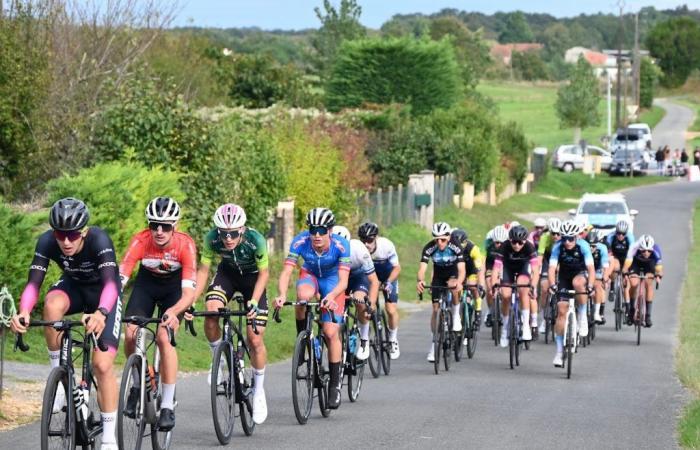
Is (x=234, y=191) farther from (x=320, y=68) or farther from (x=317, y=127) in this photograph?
(x=320, y=68)

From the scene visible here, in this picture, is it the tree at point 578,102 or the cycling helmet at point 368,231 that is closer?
the cycling helmet at point 368,231

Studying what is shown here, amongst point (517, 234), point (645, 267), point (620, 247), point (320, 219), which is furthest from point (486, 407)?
point (620, 247)

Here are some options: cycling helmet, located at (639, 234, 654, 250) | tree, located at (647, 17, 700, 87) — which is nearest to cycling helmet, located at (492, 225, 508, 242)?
cycling helmet, located at (639, 234, 654, 250)

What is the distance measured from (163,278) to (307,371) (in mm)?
2339

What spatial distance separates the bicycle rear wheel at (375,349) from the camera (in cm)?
1680

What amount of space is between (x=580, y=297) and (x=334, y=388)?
7.25 m

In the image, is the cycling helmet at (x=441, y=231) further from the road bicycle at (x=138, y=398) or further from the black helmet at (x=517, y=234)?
the road bicycle at (x=138, y=398)

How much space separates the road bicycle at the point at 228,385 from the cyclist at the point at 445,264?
663cm

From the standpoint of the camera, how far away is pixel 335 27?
8188cm

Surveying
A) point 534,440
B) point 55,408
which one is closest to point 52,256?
point 55,408

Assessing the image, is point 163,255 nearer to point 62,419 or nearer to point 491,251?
point 62,419

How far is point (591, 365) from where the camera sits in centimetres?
2006

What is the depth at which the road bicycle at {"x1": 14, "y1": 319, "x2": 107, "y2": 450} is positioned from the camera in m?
9.03

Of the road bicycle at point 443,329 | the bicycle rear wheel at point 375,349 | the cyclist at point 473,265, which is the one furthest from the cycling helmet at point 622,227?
the bicycle rear wheel at point 375,349
